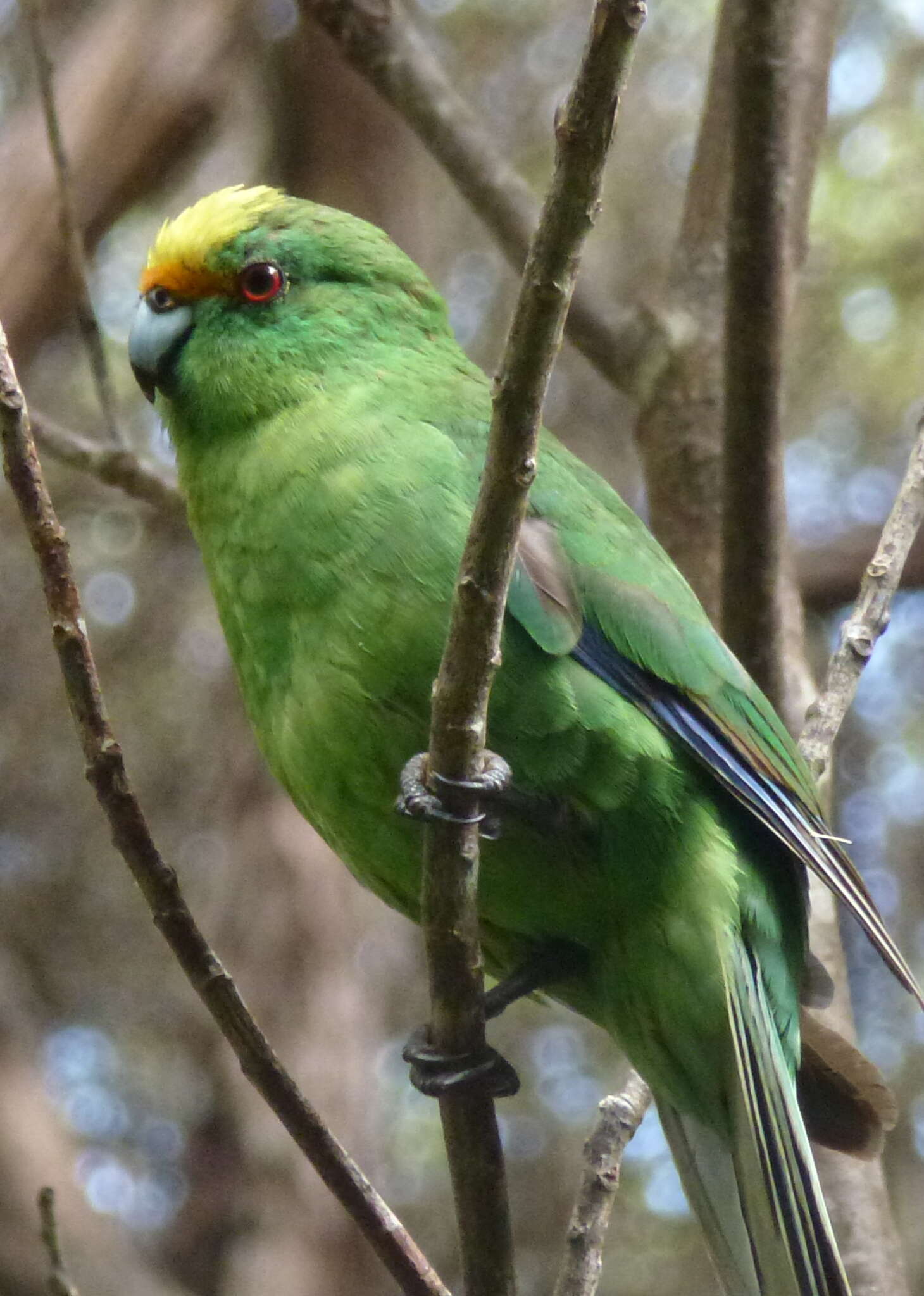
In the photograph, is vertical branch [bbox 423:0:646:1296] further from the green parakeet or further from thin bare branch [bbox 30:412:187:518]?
thin bare branch [bbox 30:412:187:518]

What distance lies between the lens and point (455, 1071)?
245 cm

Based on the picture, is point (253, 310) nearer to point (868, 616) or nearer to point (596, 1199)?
point (868, 616)

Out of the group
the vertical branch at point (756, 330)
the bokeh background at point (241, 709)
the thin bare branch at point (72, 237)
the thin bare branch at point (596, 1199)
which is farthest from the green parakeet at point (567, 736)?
the bokeh background at point (241, 709)

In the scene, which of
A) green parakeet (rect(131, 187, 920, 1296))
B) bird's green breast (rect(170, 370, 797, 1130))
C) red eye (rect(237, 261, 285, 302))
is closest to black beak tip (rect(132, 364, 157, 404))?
green parakeet (rect(131, 187, 920, 1296))

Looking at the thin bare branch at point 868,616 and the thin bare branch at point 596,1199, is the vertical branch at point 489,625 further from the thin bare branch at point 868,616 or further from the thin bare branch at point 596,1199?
the thin bare branch at point 868,616

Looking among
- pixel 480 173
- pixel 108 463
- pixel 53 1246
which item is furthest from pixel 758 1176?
pixel 480 173

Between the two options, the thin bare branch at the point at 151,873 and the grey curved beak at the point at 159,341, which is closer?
the thin bare branch at the point at 151,873

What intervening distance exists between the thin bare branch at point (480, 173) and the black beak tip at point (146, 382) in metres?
1.22

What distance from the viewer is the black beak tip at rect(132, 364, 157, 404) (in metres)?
3.18

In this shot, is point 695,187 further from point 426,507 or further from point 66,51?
point 66,51

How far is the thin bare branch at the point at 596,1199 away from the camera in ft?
7.68

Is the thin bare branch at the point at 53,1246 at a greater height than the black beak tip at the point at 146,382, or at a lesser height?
Answer: lesser

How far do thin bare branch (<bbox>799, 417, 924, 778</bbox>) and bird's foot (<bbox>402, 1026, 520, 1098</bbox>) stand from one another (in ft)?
3.00

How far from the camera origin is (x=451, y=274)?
8047 millimetres
